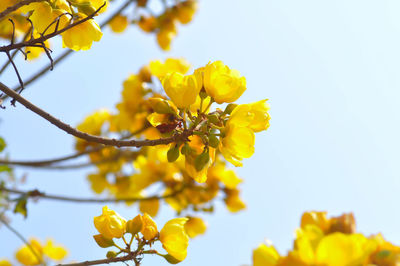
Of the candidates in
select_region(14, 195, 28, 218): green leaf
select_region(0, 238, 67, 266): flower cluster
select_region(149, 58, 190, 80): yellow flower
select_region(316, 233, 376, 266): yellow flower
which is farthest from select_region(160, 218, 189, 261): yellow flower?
select_region(0, 238, 67, 266): flower cluster

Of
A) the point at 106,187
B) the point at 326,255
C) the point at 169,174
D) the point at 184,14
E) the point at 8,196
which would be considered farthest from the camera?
the point at 106,187

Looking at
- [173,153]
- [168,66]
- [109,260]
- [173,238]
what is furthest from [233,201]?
[109,260]

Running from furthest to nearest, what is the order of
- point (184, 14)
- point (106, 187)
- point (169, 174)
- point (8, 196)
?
1. point (106, 187)
2. point (184, 14)
3. point (169, 174)
4. point (8, 196)

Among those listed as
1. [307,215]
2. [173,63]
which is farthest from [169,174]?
[307,215]

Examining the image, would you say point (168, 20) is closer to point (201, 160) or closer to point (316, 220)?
point (201, 160)

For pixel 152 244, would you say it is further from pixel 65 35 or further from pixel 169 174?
pixel 169 174

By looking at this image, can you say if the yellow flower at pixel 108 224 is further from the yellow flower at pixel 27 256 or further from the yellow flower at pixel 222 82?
the yellow flower at pixel 27 256

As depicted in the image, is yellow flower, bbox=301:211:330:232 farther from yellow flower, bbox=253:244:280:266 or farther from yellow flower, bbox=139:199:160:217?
yellow flower, bbox=139:199:160:217
